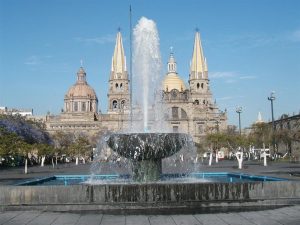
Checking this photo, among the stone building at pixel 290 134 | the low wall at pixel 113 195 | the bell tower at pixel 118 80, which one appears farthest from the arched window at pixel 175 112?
the low wall at pixel 113 195

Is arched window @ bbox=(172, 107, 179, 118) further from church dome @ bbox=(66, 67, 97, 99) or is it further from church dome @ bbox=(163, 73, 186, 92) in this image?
church dome @ bbox=(66, 67, 97, 99)

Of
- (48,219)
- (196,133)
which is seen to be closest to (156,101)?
(48,219)

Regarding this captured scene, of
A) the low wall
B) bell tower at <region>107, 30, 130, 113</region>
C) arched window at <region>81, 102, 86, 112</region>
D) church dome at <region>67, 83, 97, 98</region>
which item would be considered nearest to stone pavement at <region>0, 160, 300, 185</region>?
the low wall

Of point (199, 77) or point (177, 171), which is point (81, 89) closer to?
point (199, 77)

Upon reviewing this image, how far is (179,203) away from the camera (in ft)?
38.2

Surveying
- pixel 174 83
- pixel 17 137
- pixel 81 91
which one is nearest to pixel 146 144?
pixel 17 137

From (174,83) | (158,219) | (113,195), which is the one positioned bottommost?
(158,219)

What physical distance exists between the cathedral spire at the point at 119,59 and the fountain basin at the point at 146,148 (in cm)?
10957

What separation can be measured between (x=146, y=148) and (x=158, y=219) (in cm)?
434

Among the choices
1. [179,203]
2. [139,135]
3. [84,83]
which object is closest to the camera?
[179,203]

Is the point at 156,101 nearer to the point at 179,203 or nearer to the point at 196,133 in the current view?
the point at 179,203

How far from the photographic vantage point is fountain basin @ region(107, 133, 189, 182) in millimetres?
14070

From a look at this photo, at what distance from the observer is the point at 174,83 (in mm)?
126062

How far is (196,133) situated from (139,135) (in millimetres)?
107982
